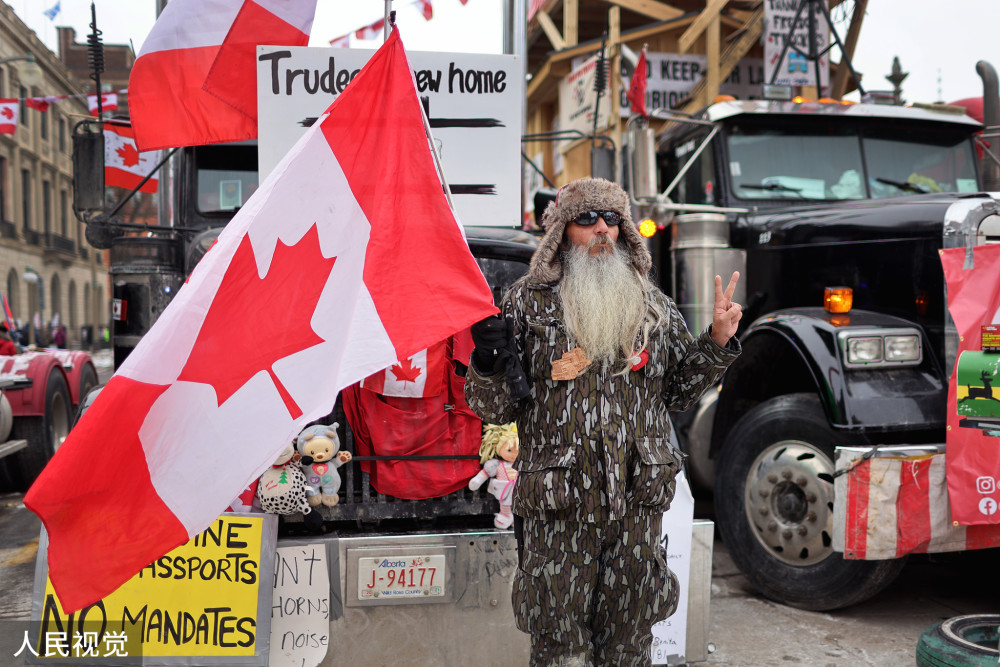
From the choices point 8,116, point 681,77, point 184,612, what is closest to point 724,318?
point 184,612

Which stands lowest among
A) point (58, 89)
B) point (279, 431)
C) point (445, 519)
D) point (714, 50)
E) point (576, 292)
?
point (445, 519)

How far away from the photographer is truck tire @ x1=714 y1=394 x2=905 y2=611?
4277mm

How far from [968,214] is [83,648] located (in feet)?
14.0

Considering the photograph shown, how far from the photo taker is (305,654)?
131 inches

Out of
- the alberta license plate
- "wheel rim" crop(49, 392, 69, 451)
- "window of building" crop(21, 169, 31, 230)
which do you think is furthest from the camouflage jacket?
"window of building" crop(21, 169, 31, 230)

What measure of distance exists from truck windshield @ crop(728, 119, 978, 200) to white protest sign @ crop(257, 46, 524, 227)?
1972 mm

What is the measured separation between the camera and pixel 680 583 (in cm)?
356

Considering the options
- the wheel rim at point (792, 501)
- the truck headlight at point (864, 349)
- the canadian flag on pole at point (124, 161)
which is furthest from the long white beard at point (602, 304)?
the canadian flag on pole at point (124, 161)

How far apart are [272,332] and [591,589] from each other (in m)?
1.26

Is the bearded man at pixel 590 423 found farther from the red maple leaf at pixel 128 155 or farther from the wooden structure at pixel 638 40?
the wooden structure at pixel 638 40

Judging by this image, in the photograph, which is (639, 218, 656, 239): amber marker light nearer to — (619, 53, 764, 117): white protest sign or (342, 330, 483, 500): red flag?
(342, 330, 483, 500): red flag

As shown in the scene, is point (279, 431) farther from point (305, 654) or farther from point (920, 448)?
point (920, 448)

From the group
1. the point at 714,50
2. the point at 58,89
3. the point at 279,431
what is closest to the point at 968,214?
the point at 279,431

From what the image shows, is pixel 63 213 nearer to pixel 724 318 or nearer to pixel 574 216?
pixel 574 216
